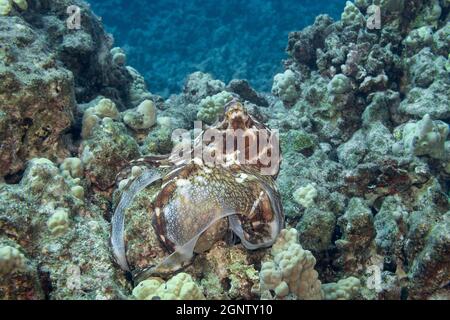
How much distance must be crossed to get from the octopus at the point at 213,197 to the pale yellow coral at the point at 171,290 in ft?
0.81

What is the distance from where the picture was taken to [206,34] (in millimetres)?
24312

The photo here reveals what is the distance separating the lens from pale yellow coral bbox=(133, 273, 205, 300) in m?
3.16

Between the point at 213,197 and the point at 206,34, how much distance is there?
886 inches

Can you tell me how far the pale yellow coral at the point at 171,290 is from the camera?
3164 mm

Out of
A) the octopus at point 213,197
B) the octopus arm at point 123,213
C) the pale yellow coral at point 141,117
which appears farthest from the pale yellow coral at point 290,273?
the pale yellow coral at point 141,117

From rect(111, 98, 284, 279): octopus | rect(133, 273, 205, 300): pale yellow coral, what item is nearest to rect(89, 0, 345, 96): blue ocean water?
rect(111, 98, 284, 279): octopus

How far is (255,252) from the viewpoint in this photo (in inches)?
151

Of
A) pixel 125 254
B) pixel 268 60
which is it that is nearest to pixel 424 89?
pixel 125 254

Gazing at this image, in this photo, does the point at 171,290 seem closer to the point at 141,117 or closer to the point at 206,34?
the point at 141,117

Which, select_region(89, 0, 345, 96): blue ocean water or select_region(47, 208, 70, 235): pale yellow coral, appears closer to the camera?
select_region(47, 208, 70, 235): pale yellow coral

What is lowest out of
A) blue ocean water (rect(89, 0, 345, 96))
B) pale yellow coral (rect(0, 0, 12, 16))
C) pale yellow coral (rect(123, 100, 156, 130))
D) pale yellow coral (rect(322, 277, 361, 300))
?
pale yellow coral (rect(322, 277, 361, 300))

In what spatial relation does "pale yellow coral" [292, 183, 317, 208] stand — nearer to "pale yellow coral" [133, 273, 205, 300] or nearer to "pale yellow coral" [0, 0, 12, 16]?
"pale yellow coral" [133, 273, 205, 300]

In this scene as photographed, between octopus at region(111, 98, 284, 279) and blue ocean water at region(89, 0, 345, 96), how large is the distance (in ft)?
48.9

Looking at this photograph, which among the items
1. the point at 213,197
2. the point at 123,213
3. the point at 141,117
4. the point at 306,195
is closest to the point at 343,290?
the point at 306,195
